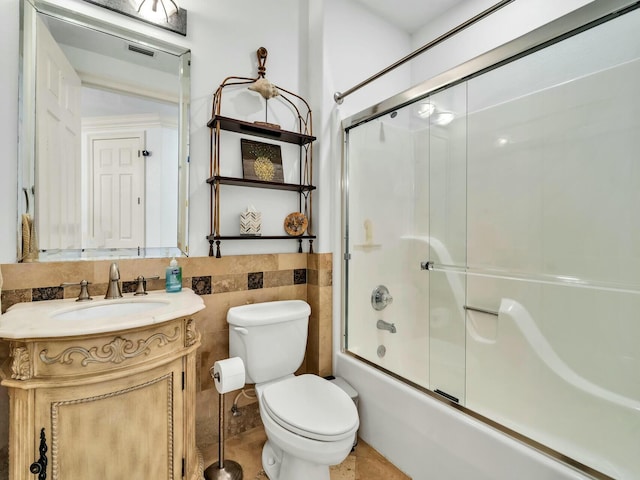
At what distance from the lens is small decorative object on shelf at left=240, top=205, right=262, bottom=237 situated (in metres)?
1.77

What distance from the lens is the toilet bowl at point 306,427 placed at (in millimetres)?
1207

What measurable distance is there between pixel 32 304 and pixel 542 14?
2828 millimetres

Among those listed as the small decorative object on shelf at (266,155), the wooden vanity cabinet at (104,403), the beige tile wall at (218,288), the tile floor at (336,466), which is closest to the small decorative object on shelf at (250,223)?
the small decorative object on shelf at (266,155)

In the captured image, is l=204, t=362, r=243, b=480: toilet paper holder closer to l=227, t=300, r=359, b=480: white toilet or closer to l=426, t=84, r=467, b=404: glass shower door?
l=227, t=300, r=359, b=480: white toilet

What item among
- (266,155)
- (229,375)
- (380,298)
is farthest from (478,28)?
(229,375)

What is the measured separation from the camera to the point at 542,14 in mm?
1772

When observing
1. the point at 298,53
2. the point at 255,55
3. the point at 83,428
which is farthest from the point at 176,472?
the point at 298,53

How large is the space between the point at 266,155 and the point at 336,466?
5.55ft

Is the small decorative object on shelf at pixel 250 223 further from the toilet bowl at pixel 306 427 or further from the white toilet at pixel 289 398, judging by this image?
the toilet bowl at pixel 306 427

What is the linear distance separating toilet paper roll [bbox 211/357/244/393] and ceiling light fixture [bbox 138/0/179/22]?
1.69 m

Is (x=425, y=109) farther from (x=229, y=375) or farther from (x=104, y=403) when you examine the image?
(x=104, y=403)

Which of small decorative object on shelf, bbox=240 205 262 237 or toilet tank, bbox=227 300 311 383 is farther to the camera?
small decorative object on shelf, bbox=240 205 262 237

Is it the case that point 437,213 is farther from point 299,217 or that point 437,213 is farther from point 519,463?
point 519,463

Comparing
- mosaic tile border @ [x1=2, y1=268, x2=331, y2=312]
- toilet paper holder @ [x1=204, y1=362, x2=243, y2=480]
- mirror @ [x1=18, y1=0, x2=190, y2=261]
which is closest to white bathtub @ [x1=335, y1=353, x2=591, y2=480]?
mosaic tile border @ [x1=2, y1=268, x2=331, y2=312]
